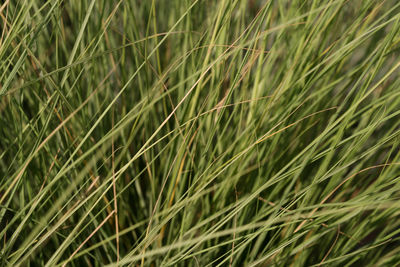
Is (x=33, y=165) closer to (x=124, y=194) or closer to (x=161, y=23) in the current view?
(x=124, y=194)

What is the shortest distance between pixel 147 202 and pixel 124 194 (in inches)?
2.8

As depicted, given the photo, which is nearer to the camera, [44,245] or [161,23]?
[44,245]

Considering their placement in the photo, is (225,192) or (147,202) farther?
(147,202)

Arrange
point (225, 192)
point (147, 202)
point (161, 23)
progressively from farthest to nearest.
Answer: point (161, 23)
point (147, 202)
point (225, 192)

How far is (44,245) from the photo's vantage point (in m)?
0.66

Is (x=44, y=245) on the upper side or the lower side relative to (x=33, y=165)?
lower

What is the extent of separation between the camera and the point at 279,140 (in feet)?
2.28

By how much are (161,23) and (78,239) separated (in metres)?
0.48

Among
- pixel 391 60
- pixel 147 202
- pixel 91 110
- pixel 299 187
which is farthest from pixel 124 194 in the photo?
pixel 391 60

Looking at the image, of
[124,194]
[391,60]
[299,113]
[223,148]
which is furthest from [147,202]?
[391,60]

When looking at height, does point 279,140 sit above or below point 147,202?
above

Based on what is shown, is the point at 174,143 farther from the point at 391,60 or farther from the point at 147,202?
the point at 391,60

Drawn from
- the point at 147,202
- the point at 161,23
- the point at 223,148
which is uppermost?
the point at 161,23

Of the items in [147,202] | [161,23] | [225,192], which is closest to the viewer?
[225,192]
